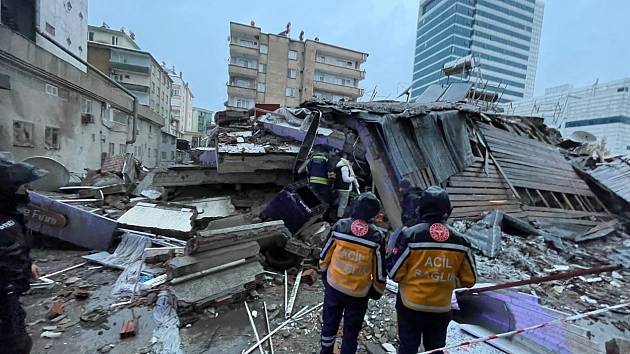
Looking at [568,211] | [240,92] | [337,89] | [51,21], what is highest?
[337,89]

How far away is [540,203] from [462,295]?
6.74 m

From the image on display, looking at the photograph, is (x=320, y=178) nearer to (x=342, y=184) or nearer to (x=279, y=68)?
A: (x=342, y=184)

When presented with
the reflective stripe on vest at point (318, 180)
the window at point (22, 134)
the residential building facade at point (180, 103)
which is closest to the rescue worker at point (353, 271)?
the reflective stripe on vest at point (318, 180)

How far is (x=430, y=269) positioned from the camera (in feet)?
6.64

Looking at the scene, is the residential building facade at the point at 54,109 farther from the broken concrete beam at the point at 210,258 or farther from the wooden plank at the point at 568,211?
the wooden plank at the point at 568,211

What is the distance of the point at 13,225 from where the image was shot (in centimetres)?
196

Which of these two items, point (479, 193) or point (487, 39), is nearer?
point (479, 193)

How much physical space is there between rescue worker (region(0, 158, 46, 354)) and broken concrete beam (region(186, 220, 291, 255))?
1.48 metres

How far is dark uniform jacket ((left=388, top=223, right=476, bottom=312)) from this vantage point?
202cm

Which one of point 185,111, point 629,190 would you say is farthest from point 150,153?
point 185,111

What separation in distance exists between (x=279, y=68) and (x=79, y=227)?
2957 centimetres

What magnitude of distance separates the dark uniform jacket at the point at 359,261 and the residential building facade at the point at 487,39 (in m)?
66.4

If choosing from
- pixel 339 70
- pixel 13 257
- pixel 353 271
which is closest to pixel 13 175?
pixel 13 257

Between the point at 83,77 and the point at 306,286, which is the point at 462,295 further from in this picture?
the point at 83,77
